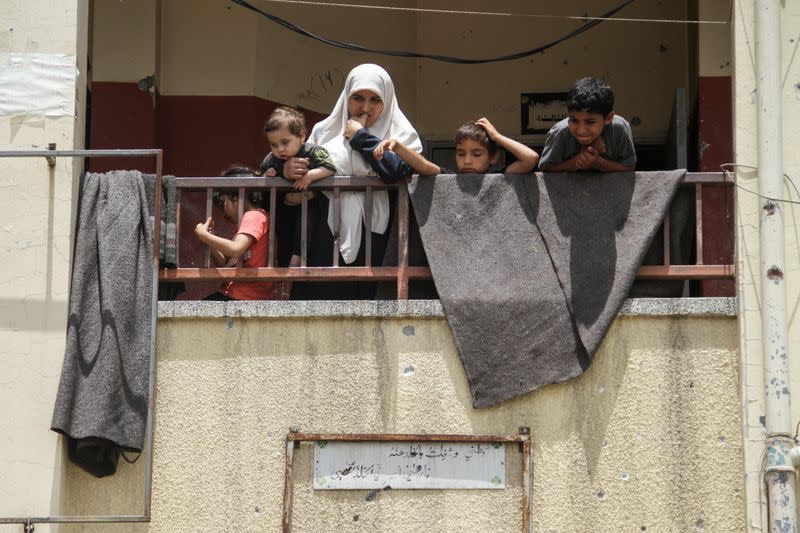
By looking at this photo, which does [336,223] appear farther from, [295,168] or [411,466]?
[411,466]

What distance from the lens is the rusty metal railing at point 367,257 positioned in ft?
24.3

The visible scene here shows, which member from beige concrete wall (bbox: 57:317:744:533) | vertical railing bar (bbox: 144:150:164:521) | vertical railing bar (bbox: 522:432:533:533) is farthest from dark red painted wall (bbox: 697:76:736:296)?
vertical railing bar (bbox: 144:150:164:521)

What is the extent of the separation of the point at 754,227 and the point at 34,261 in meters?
3.52

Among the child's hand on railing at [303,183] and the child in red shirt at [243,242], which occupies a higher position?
the child's hand on railing at [303,183]

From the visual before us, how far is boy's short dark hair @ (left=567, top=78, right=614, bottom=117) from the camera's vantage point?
726 centimetres

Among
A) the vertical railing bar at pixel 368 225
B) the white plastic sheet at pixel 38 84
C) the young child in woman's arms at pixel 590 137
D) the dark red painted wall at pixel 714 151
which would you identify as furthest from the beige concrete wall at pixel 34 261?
the dark red painted wall at pixel 714 151

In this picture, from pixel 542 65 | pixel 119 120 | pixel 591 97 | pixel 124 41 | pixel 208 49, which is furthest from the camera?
pixel 542 65

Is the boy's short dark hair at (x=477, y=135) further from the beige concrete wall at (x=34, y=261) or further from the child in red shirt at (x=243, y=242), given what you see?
the beige concrete wall at (x=34, y=261)

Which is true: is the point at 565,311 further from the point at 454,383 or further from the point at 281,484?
the point at 281,484

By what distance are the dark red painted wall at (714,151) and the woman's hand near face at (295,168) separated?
307 centimetres

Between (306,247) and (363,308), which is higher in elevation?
(306,247)

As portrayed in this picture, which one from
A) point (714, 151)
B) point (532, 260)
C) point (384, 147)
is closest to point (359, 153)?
point (384, 147)

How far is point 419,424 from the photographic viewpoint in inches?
286

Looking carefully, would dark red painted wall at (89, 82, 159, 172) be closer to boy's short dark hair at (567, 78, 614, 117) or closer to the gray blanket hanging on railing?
A: the gray blanket hanging on railing
